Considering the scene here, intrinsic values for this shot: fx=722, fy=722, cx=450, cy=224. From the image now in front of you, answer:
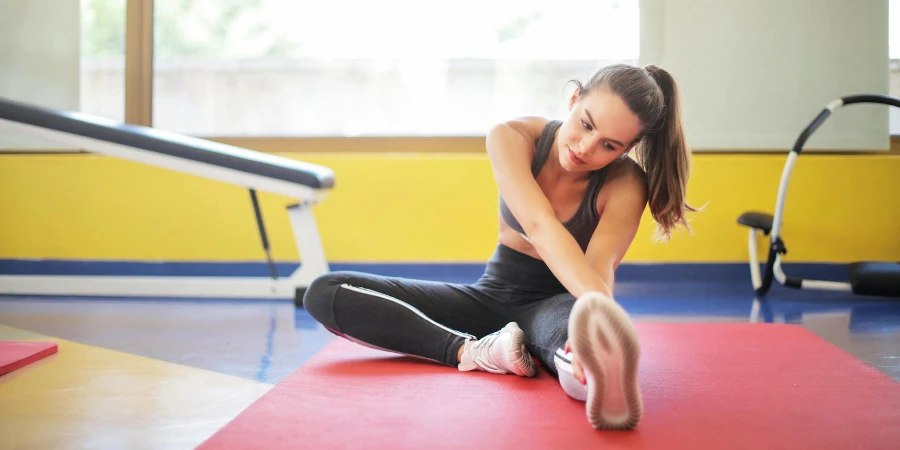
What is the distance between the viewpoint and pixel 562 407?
49.8 inches

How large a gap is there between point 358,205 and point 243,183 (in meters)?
0.97

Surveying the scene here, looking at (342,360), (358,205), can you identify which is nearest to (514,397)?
(342,360)

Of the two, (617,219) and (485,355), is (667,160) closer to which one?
(617,219)

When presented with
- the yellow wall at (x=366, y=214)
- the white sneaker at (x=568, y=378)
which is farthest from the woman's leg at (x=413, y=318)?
the yellow wall at (x=366, y=214)

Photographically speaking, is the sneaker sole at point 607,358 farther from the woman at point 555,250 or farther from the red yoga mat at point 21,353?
the red yoga mat at point 21,353

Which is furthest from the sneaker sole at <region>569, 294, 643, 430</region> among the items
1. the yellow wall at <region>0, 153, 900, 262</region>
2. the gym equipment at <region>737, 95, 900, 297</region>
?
the yellow wall at <region>0, 153, 900, 262</region>

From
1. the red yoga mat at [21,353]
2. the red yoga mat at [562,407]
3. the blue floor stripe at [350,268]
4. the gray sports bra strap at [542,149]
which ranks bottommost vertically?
the blue floor stripe at [350,268]

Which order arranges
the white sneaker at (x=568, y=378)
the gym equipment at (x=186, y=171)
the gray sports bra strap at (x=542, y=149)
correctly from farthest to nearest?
the gym equipment at (x=186, y=171), the gray sports bra strap at (x=542, y=149), the white sneaker at (x=568, y=378)

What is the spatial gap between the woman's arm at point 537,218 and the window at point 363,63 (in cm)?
196

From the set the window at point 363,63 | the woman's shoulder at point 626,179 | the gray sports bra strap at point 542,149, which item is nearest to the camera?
the woman's shoulder at point 626,179

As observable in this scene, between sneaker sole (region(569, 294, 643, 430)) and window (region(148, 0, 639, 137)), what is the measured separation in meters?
2.53

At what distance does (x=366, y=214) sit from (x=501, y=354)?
1.98 metres

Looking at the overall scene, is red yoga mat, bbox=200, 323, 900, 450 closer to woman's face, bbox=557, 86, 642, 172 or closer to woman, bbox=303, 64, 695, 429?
woman, bbox=303, 64, 695, 429

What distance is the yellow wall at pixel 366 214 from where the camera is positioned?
10.8 ft
